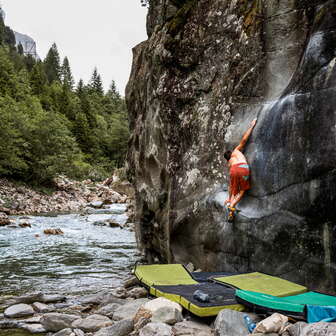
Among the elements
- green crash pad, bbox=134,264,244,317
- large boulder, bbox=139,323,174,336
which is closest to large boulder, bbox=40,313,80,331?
green crash pad, bbox=134,264,244,317

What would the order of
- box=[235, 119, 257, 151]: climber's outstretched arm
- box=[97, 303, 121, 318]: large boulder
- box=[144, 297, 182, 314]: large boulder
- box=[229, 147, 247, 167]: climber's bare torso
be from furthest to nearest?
box=[235, 119, 257, 151]: climber's outstretched arm < box=[229, 147, 247, 167]: climber's bare torso < box=[97, 303, 121, 318]: large boulder < box=[144, 297, 182, 314]: large boulder

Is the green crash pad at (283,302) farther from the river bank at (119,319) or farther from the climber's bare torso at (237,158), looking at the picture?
the climber's bare torso at (237,158)

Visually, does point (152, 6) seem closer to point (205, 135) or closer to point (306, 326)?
point (205, 135)

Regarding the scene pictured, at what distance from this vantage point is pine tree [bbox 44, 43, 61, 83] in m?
70.3

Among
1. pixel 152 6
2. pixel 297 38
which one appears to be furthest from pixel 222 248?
pixel 152 6

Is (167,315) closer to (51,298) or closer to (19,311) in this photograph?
(19,311)

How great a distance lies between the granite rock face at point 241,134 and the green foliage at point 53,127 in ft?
69.7

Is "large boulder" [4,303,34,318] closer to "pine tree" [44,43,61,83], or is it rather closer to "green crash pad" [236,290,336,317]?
"green crash pad" [236,290,336,317]

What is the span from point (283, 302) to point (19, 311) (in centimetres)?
361

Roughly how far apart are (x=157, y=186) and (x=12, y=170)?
2234cm

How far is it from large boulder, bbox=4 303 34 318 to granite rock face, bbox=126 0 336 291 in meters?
2.84

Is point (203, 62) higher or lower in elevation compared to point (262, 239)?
higher

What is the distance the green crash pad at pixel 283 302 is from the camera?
10.5 feet

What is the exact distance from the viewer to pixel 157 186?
8359 millimetres
